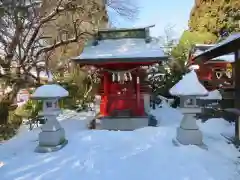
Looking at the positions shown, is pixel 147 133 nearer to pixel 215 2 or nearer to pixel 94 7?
pixel 94 7

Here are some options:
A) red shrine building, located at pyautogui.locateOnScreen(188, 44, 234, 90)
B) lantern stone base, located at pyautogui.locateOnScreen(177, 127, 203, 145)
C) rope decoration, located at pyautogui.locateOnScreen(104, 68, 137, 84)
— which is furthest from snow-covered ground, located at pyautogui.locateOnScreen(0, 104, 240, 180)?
red shrine building, located at pyautogui.locateOnScreen(188, 44, 234, 90)

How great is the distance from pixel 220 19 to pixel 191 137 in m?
15.4

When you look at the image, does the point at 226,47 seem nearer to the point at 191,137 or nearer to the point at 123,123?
the point at 191,137

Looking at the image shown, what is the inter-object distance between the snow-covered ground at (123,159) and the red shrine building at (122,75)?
1.75 m

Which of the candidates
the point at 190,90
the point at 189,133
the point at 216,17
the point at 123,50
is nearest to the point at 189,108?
the point at 190,90

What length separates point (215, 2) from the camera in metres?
20.3

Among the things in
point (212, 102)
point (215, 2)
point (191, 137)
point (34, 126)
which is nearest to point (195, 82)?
point (191, 137)

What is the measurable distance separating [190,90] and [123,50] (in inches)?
153

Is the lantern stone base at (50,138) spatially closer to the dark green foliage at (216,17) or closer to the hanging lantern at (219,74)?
the hanging lantern at (219,74)

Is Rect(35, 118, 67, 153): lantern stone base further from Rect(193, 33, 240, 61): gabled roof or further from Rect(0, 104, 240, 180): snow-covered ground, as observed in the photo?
Rect(193, 33, 240, 61): gabled roof

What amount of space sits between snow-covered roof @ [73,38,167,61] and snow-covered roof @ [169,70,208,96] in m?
2.01

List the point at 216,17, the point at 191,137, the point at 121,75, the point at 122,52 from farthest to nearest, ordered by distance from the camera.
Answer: the point at 216,17 < the point at 121,75 < the point at 122,52 < the point at 191,137

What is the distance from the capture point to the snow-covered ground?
16.4 feet

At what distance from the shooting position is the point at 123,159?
5.89 metres
